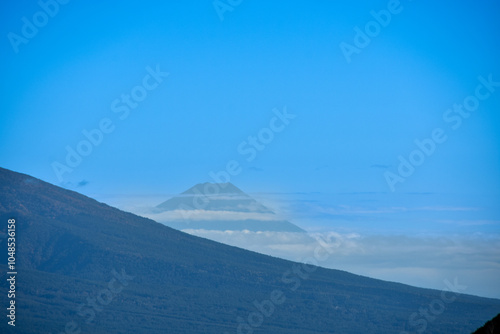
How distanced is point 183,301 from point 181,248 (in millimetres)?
20740

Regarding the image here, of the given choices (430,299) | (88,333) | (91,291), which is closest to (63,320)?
(88,333)

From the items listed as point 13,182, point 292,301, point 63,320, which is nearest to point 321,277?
point 292,301

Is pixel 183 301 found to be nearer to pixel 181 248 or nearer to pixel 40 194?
pixel 181 248

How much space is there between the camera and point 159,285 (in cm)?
11481

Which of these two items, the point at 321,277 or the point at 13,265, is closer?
the point at 13,265

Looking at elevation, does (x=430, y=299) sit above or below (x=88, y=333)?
below

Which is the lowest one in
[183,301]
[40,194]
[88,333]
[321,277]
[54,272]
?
[321,277]

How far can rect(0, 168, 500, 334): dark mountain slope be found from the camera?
10169cm

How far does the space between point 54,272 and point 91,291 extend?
9.82 metres

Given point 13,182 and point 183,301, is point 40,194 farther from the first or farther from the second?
point 183,301

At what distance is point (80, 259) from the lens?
11800cm

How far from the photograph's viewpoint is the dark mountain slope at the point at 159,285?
102 metres

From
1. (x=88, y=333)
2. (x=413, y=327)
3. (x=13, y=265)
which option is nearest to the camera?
(x=88, y=333)

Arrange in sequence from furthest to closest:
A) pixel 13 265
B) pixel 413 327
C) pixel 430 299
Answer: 1. pixel 430 299
2. pixel 413 327
3. pixel 13 265
